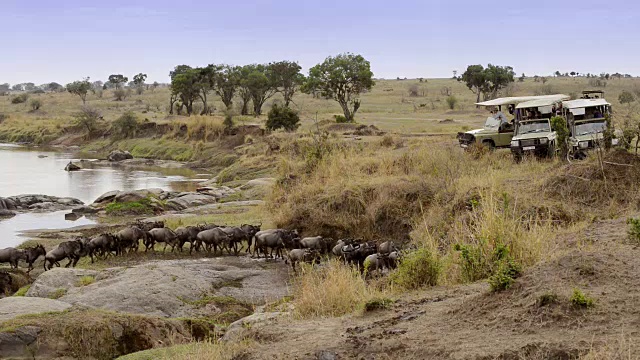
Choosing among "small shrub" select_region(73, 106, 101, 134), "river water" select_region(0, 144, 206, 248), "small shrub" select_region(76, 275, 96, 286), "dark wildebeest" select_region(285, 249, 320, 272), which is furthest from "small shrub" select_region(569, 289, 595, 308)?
"small shrub" select_region(73, 106, 101, 134)

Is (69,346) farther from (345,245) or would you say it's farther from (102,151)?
(102,151)

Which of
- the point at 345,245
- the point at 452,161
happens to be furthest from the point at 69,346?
the point at 452,161

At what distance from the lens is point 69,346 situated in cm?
995

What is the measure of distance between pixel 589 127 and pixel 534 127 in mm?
1671

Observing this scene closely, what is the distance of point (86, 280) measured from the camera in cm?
1560

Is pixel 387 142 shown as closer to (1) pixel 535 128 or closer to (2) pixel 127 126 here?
(1) pixel 535 128

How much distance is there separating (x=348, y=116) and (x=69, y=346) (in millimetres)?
45306

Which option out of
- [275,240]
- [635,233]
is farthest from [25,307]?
[635,233]

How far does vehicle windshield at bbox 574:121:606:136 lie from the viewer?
22812 mm

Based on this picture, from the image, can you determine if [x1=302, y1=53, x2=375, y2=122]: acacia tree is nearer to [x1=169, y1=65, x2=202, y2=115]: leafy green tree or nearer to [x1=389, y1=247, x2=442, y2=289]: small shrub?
[x1=169, y1=65, x2=202, y2=115]: leafy green tree

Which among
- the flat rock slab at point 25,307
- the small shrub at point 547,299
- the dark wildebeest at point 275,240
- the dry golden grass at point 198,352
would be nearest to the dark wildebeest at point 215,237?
the dark wildebeest at point 275,240

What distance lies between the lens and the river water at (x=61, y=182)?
2769 centimetres

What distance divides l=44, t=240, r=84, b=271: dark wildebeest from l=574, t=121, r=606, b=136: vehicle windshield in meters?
14.8

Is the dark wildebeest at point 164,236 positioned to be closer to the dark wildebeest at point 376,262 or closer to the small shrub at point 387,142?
the dark wildebeest at point 376,262
